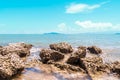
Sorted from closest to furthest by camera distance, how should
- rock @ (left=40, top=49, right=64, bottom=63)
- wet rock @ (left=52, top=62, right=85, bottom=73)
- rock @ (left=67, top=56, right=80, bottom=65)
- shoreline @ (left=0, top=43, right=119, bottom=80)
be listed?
shoreline @ (left=0, top=43, right=119, bottom=80) → wet rock @ (left=52, top=62, right=85, bottom=73) → rock @ (left=67, top=56, right=80, bottom=65) → rock @ (left=40, top=49, right=64, bottom=63)

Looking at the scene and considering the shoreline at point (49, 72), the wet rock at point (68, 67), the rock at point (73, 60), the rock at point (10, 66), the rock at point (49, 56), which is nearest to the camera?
the rock at point (10, 66)

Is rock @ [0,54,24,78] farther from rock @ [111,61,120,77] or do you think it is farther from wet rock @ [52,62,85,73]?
rock @ [111,61,120,77]

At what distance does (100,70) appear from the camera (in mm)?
25219

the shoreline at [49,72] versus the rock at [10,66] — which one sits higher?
the rock at [10,66]

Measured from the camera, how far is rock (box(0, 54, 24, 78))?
1942cm

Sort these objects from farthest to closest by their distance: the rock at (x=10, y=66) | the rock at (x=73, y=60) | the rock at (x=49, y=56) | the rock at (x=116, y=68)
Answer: the rock at (x=49, y=56) → the rock at (x=73, y=60) → the rock at (x=116, y=68) → the rock at (x=10, y=66)

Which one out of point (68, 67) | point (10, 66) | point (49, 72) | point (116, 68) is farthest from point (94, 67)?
point (10, 66)

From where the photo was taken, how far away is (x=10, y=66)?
20.5 meters

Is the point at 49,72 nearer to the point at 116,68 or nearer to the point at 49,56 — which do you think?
the point at 49,56

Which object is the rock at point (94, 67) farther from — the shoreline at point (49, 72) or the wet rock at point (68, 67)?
the shoreline at point (49, 72)

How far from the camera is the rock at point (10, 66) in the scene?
19422 millimetres

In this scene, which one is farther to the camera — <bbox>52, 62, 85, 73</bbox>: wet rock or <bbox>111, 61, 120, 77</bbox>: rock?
<bbox>111, 61, 120, 77</bbox>: rock

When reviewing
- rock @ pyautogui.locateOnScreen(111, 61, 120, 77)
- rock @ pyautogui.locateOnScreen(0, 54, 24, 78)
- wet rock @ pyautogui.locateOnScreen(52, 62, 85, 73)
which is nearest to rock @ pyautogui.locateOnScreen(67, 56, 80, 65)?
wet rock @ pyautogui.locateOnScreen(52, 62, 85, 73)

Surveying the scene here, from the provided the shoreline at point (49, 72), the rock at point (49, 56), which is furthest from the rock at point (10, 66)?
the rock at point (49, 56)
